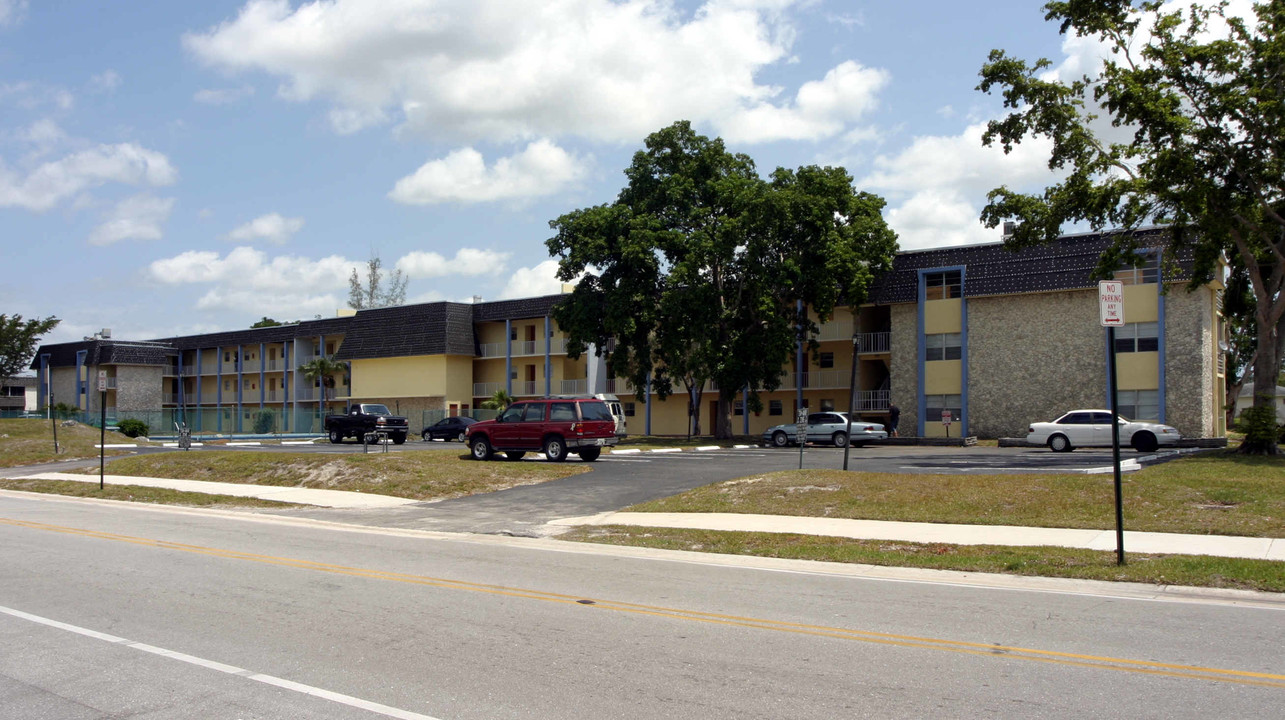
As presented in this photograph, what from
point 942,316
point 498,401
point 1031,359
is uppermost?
point 942,316

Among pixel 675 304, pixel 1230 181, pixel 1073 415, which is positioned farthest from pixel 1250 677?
pixel 675 304

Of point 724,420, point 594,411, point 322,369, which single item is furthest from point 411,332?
point 594,411

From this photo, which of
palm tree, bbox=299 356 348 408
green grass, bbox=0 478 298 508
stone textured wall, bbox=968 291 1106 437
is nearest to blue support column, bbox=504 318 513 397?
palm tree, bbox=299 356 348 408

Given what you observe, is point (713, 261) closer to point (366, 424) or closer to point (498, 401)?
point (366, 424)

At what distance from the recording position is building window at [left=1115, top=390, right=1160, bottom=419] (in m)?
40.8

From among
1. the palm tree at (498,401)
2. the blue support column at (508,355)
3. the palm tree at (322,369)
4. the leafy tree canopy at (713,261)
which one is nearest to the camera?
the leafy tree canopy at (713,261)

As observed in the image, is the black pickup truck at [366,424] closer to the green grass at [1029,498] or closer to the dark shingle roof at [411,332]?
the dark shingle roof at [411,332]

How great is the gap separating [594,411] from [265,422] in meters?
44.2

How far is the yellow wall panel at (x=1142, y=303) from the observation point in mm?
40750

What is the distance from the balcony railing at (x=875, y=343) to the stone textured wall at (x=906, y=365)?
120cm

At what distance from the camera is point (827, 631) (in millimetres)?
8250

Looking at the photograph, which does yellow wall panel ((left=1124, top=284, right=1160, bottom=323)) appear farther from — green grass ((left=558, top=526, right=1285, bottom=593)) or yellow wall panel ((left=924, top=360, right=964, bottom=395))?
green grass ((left=558, top=526, right=1285, bottom=593))

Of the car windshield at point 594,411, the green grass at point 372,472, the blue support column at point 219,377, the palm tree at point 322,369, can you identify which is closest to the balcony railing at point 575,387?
the palm tree at point 322,369

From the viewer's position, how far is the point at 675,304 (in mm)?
45375
